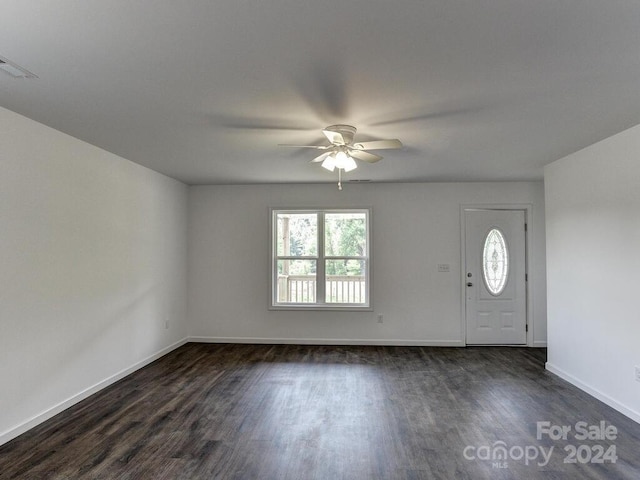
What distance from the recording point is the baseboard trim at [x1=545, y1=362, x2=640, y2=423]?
10.7 feet

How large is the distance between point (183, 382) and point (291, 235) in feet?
8.90

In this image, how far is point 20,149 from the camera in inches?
117

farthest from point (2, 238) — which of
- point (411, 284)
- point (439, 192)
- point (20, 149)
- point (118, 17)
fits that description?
point (439, 192)

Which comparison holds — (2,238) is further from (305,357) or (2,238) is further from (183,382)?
(305,357)

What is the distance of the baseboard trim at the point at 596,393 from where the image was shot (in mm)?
3257

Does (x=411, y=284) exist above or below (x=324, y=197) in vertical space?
below

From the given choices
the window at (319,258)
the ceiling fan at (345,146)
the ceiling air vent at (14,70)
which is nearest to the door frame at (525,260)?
the window at (319,258)

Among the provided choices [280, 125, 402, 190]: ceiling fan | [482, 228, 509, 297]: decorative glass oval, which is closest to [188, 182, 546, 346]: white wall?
[482, 228, 509, 297]: decorative glass oval

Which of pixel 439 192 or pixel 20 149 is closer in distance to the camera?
pixel 20 149

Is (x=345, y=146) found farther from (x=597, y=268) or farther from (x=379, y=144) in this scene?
(x=597, y=268)

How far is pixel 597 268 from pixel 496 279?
203 cm

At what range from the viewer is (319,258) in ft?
19.7


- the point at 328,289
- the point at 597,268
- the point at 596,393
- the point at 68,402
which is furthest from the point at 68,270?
the point at 596,393

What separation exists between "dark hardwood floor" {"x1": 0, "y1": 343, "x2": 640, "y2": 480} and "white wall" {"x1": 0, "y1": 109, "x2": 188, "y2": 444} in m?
0.33
